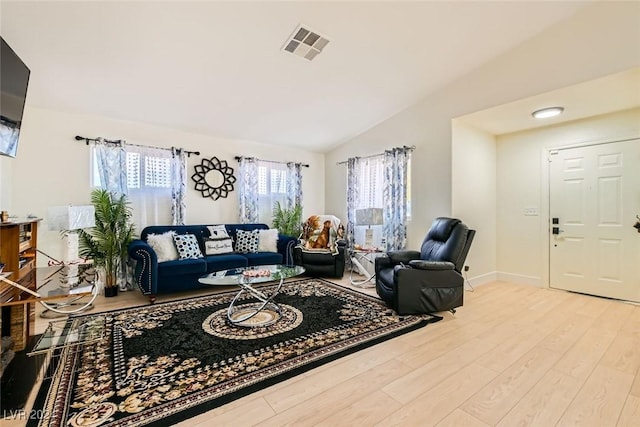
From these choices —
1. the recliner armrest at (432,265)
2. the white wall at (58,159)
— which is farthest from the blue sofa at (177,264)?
the recliner armrest at (432,265)

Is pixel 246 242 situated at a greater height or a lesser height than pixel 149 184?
lesser

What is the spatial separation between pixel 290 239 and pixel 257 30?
115 inches

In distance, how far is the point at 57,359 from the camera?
2080mm

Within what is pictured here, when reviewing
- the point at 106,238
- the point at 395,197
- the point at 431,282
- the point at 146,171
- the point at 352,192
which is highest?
Result: the point at 146,171

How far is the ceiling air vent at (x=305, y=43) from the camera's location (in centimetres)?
273

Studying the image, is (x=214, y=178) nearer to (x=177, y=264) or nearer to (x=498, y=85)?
(x=177, y=264)

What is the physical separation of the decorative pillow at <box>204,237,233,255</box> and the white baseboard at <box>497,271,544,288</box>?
4263 mm

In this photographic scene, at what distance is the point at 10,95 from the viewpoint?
82.0 inches

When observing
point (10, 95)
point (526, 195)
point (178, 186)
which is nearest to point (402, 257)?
point (526, 195)

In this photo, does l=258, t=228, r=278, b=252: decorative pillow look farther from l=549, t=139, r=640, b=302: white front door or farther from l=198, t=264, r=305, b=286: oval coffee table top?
l=549, t=139, r=640, b=302: white front door

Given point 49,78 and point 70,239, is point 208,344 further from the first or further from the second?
point 49,78

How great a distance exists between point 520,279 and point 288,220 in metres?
3.85

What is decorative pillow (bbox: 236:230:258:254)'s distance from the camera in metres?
4.51

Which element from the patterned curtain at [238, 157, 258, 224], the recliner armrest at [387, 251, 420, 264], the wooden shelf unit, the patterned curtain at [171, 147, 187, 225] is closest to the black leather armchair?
the recliner armrest at [387, 251, 420, 264]
